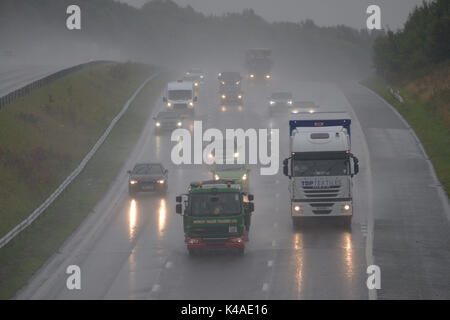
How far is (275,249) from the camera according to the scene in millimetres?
29016

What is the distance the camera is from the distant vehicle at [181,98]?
69.3 metres

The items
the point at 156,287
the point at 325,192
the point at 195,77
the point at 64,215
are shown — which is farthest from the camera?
the point at 195,77

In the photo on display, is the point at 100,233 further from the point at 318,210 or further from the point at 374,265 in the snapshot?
the point at 374,265

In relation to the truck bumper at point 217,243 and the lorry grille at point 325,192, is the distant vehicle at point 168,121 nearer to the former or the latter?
the lorry grille at point 325,192

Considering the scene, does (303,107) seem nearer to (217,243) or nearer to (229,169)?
(229,169)

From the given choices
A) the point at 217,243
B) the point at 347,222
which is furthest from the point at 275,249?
the point at 347,222

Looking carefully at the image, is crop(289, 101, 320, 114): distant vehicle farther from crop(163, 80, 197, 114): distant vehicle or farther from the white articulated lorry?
the white articulated lorry

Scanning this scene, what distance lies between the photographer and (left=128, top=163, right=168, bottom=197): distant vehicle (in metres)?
39.8

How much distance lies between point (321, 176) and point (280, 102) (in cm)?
4041

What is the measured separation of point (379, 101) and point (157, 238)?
158ft

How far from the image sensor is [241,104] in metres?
77.4

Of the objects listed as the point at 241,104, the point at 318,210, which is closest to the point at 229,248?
the point at 318,210

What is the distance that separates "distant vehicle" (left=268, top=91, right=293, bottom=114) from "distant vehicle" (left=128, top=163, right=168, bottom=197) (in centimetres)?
3045
